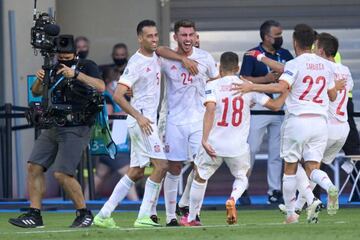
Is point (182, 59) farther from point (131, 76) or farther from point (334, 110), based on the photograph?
point (334, 110)

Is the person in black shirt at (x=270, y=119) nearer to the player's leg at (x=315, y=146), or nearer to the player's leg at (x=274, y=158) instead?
the player's leg at (x=274, y=158)

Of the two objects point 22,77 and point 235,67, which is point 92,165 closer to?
point 22,77

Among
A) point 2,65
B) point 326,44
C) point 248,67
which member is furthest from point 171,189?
point 2,65

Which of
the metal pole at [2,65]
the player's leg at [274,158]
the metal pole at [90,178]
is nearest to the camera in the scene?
the player's leg at [274,158]

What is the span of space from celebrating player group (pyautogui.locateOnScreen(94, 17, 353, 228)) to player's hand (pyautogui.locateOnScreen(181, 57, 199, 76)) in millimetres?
11

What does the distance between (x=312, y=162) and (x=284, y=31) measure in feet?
22.9

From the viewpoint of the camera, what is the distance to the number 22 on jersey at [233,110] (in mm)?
14734

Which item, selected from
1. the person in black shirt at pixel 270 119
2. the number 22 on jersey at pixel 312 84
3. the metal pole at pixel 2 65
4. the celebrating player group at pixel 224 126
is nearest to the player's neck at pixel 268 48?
the person in black shirt at pixel 270 119

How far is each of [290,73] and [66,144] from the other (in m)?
2.40

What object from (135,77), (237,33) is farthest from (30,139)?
(135,77)

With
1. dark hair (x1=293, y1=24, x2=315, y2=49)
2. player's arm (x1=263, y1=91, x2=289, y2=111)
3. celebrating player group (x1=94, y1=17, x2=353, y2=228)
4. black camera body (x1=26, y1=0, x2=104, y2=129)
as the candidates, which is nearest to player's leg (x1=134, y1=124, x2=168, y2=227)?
celebrating player group (x1=94, y1=17, x2=353, y2=228)

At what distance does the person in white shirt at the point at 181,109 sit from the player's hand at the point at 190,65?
0.07 m

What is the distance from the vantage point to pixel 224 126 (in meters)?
14.8

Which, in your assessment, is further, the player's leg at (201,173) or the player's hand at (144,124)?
the player's leg at (201,173)
